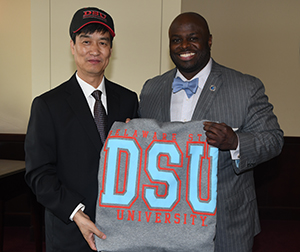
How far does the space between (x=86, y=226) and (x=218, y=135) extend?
0.63 meters

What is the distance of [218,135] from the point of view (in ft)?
4.04

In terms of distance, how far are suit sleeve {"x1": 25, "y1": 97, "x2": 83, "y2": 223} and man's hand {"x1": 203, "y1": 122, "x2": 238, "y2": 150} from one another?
57 centimetres

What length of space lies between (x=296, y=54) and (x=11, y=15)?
10.6 ft

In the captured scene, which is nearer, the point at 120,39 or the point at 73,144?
the point at 73,144

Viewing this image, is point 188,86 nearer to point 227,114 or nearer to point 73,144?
point 227,114

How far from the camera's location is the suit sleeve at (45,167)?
1.27 metres

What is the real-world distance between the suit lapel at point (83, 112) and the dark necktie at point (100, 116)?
29 mm

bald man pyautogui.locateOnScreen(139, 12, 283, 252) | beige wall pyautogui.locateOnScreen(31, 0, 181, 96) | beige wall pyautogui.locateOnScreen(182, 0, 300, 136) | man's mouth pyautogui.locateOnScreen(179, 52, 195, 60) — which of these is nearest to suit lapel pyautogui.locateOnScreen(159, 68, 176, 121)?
bald man pyautogui.locateOnScreen(139, 12, 283, 252)

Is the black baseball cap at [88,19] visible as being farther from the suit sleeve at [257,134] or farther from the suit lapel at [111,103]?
the suit sleeve at [257,134]

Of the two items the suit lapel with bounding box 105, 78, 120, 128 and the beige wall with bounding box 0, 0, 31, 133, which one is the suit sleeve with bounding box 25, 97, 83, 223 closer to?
the suit lapel with bounding box 105, 78, 120, 128

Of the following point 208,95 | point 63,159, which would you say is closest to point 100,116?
point 63,159

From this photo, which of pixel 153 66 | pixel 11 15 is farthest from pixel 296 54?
pixel 11 15

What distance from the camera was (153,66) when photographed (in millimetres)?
2660

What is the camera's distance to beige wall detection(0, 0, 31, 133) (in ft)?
10.6
